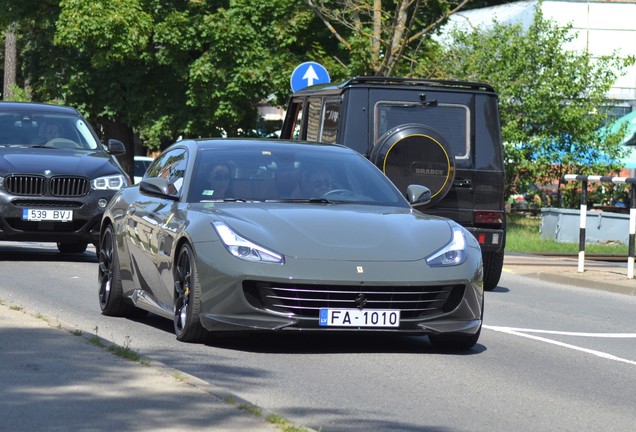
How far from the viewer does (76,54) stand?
126ft

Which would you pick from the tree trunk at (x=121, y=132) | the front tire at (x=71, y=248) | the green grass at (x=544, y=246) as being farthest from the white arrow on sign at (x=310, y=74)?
the tree trunk at (x=121, y=132)

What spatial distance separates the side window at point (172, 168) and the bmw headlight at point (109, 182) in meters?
5.25

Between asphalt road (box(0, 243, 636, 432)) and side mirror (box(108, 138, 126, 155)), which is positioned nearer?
asphalt road (box(0, 243, 636, 432))

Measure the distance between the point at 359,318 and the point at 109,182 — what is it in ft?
28.0

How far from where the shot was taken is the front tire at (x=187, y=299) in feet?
30.3

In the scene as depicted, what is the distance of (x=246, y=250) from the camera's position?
9055 mm

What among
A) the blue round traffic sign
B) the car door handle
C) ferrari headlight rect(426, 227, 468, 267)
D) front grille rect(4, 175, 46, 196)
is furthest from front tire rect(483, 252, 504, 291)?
the blue round traffic sign

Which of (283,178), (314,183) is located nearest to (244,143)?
(283,178)

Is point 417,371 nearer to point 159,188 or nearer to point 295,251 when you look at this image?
point 295,251

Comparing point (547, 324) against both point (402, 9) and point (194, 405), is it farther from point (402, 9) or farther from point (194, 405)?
point (402, 9)

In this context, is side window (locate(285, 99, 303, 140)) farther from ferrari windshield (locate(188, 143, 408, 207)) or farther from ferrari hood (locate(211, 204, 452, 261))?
ferrari hood (locate(211, 204, 452, 261))

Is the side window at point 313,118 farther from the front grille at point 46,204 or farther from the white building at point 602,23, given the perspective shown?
the white building at point 602,23

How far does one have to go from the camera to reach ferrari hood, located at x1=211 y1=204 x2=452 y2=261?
29.8ft

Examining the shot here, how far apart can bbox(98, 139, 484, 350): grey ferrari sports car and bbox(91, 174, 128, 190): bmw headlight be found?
6.23m
